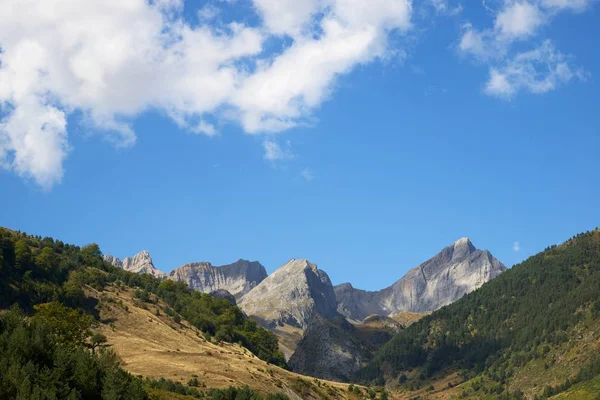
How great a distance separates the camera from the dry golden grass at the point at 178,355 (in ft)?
412

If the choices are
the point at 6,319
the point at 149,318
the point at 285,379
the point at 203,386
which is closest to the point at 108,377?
the point at 6,319

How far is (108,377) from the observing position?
89.6 meters

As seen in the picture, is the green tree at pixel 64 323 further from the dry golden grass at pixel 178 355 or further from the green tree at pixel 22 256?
the green tree at pixel 22 256

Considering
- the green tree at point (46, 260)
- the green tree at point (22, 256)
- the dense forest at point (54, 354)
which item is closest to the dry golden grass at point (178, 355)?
the dense forest at point (54, 354)

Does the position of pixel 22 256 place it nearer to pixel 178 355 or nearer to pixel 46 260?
pixel 46 260

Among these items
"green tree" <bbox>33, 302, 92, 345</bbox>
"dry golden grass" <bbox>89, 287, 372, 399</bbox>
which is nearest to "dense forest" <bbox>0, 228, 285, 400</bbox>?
"green tree" <bbox>33, 302, 92, 345</bbox>

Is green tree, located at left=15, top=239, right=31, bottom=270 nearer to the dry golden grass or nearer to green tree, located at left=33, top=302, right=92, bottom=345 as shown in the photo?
the dry golden grass

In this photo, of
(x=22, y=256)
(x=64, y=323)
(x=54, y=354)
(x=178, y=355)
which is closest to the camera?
(x=54, y=354)

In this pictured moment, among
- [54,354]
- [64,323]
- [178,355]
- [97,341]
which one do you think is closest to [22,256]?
[97,341]

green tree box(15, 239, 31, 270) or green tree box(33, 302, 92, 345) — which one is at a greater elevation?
green tree box(15, 239, 31, 270)

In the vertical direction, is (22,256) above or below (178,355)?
above

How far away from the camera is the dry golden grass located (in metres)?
126

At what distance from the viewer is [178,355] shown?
139250 mm

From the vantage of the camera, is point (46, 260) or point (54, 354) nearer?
point (54, 354)
